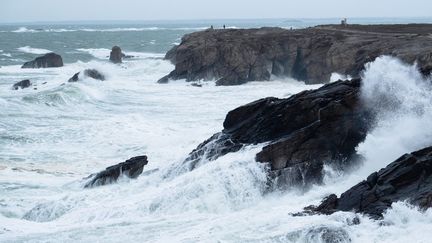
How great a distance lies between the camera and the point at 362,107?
15906mm

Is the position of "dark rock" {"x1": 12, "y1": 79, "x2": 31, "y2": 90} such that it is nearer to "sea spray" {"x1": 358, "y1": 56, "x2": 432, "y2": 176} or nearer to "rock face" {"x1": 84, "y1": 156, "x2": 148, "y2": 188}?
"rock face" {"x1": 84, "y1": 156, "x2": 148, "y2": 188}

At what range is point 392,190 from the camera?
12.1 metres

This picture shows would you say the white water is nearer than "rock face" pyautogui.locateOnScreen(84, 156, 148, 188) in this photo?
Yes

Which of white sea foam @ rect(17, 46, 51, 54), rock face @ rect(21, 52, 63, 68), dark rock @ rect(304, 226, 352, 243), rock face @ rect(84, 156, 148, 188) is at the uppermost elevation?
dark rock @ rect(304, 226, 352, 243)

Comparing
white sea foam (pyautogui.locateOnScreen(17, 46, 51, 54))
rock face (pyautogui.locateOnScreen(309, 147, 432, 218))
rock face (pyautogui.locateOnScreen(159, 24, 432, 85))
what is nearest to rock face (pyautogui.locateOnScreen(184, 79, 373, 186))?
rock face (pyautogui.locateOnScreen(309, 147, 432, 218))

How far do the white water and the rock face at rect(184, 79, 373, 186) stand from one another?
0.38 metres

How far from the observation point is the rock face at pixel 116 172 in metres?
17.0

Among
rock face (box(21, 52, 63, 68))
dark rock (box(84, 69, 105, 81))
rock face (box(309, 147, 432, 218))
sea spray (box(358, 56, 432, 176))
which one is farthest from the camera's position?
rock face (box(21, 52, 63, 68))

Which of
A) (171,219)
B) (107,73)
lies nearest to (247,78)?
(107,73)

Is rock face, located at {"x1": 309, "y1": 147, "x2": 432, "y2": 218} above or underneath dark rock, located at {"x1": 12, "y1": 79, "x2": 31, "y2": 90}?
above

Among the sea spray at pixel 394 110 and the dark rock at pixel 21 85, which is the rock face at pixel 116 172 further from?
the dark rock at pixel 21 85

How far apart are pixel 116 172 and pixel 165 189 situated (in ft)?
7.99

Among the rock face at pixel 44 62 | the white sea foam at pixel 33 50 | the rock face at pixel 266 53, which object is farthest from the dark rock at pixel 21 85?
the white sea foam at pixel 33 50

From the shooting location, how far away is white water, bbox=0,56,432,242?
11852mm
